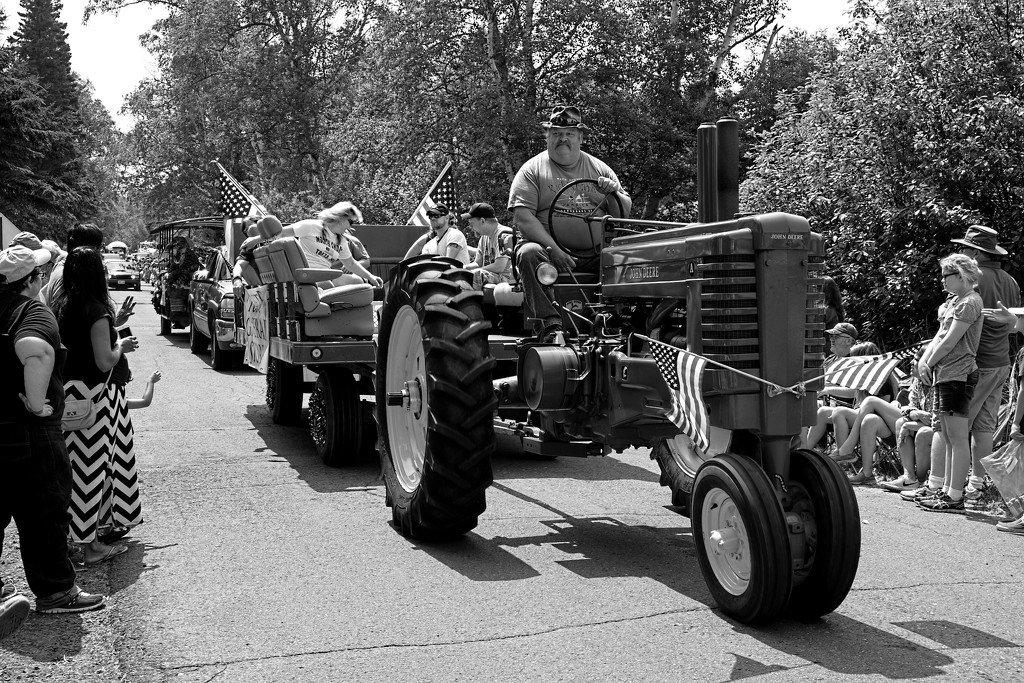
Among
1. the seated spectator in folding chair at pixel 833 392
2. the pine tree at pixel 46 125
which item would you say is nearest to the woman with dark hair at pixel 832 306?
the seated spectator in folding chair at pixel 833 392

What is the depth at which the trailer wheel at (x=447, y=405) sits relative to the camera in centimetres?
573

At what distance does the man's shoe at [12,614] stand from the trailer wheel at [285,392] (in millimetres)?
6077

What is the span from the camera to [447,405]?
18.8ft

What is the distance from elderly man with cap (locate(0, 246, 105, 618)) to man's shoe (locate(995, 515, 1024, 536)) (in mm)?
5416

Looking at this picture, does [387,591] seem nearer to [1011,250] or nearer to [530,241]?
[530,241]

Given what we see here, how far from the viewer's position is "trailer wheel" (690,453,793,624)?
14.3ft

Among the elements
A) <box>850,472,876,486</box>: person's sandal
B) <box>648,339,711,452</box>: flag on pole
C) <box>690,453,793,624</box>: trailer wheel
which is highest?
<box>648,339,711,452</box>: flag on pole

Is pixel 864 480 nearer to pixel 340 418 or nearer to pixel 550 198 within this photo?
pixel 550 198

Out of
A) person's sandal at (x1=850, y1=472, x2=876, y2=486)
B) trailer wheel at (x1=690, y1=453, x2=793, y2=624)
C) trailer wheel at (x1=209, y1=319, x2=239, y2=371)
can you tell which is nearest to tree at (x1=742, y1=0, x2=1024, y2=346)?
person's sandal at (x1=850, y1=472, x2=876, y2=486)

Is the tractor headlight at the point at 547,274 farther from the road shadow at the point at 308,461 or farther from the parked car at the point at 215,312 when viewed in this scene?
the parked car at the point at 215,312

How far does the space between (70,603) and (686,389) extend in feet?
10.0

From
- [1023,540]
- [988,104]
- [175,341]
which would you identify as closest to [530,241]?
[1023,540]

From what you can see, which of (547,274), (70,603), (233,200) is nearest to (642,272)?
(547,274)

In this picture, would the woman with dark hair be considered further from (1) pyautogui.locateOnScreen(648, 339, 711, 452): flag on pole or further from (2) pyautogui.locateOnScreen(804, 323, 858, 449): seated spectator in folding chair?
(1) pyautogui.locateOnScreen(648, 339, 711, 452): flag on pole
